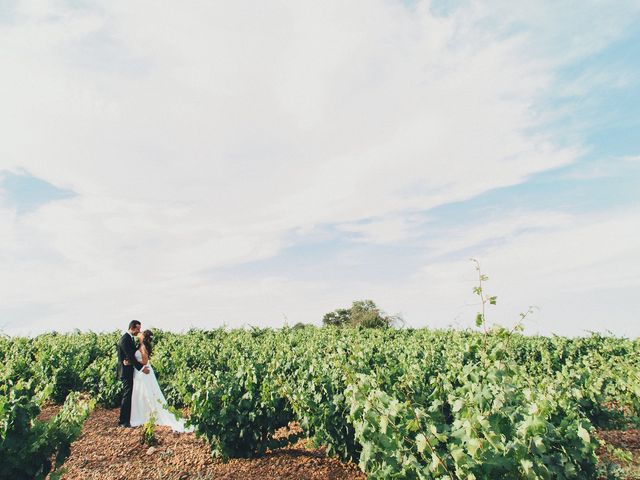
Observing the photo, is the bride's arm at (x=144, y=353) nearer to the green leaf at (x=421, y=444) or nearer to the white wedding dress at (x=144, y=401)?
the white wedding dress at (x=144, y=401)

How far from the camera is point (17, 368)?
13.5m

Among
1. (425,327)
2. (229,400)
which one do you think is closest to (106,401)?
(229,400)

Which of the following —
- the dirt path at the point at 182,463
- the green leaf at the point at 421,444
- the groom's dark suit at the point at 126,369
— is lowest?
the dirt path at the point at 182,463

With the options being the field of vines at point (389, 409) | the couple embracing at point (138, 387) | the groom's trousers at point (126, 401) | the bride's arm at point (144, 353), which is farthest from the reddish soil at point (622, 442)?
the groom's trousers at point (126, 401)

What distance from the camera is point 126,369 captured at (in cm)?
1020

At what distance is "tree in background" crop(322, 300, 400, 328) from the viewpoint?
136ft

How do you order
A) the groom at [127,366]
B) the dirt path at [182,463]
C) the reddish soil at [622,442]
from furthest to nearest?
1. the groom at [127,366]
2. the reddish soil at [622,442]
3. the dirt path at [182,463]

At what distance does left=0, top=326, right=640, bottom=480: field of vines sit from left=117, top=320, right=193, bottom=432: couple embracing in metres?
0.98

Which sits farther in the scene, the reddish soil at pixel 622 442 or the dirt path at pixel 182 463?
the reddish soil at pixel 622 442

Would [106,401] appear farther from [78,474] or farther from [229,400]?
[229,400]

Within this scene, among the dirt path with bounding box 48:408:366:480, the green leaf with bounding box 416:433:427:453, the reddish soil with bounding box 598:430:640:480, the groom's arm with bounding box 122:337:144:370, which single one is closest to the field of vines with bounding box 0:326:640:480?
the green leaf with bounding box 416:433:427:453

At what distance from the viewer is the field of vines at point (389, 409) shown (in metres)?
3.74

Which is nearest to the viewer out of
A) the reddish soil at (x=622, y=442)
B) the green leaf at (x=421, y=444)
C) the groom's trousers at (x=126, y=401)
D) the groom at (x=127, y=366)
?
the green leaf at (x=421, y=444)

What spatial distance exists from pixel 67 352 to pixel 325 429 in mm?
11836
